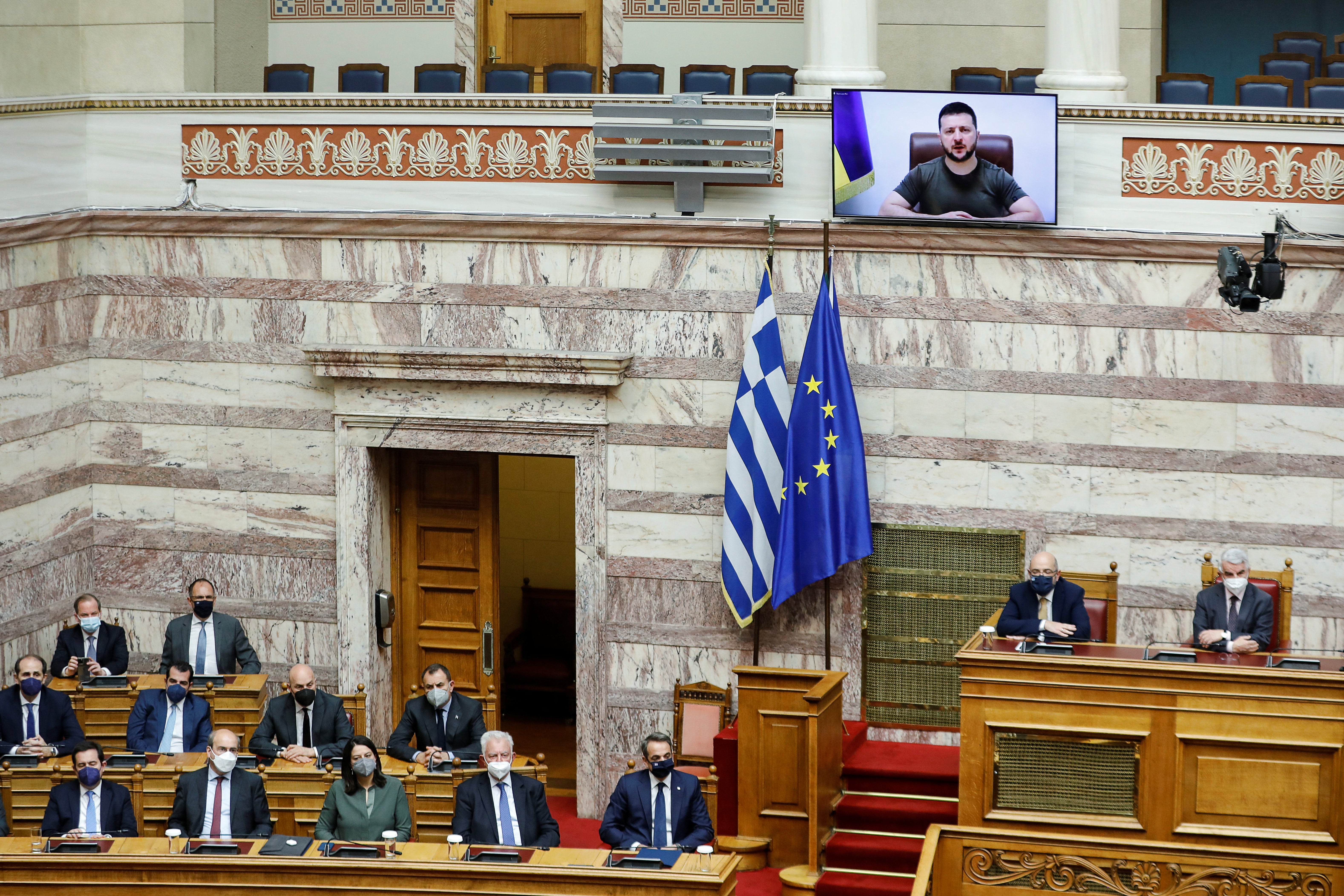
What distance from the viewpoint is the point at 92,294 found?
11266 mm

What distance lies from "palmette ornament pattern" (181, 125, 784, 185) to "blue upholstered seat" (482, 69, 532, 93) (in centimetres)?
56

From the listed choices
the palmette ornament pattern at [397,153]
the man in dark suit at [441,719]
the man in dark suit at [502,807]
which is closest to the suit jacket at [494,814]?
the man in dark suit at [502,807]

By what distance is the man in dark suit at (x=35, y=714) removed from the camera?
9.58 m

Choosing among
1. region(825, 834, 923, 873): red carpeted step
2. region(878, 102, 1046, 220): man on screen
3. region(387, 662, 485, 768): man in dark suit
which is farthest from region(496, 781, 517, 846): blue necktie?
region(878, 102, 1046, 220): man on screen

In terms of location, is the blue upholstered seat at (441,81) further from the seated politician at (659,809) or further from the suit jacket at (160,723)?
the seated politician at (659,809)

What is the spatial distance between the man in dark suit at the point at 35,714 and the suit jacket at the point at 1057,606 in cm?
511

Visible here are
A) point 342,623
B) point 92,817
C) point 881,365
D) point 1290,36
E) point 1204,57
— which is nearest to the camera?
point 92,817

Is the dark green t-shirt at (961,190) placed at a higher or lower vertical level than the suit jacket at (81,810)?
higher

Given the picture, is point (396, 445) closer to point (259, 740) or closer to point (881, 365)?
point (259, 740)

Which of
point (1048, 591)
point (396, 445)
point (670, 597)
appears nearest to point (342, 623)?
point (396, 445)

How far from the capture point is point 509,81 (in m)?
11.1

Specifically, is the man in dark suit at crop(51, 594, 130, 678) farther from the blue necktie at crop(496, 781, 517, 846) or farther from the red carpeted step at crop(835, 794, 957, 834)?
the red carpeted step at crop(835, 794, 957, 834)

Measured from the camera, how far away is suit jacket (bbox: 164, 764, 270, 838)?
8734mm

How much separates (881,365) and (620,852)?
12.0ft
